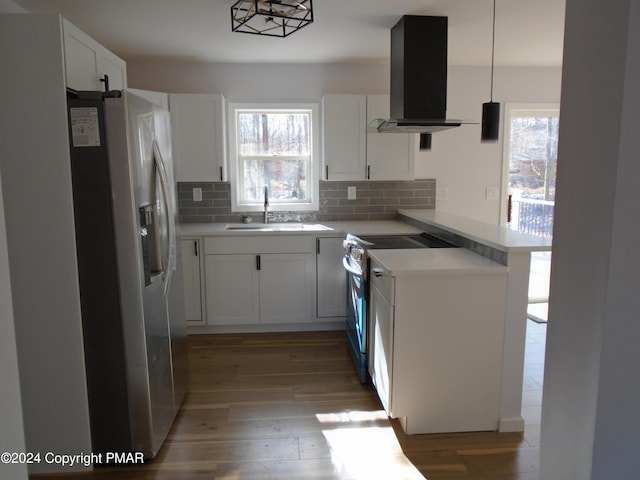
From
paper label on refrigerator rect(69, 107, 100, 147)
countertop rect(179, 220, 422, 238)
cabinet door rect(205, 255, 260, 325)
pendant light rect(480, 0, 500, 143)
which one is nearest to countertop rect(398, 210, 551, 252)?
countertop rect(179, 220, 422, 238)

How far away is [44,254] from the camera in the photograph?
6.05 feet

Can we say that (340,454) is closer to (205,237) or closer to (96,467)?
(96,467)

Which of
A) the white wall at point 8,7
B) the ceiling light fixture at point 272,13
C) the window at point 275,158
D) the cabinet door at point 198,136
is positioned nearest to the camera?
A: the ceiling light fixture at point 272,13

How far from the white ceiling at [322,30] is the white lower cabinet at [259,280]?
5.12 ft

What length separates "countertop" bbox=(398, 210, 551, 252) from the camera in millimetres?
2176

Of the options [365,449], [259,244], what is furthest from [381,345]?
[259,244]

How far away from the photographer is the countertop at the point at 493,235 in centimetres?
218

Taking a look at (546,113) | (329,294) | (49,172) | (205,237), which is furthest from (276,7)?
(546,113)

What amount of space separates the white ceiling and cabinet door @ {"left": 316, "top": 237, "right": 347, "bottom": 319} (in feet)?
5.24

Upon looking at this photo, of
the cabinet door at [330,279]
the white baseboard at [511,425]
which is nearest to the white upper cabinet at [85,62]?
the cabinet door at [330,279]

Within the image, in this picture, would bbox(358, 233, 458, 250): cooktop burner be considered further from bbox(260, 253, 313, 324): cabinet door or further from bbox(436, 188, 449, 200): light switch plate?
bbox(436, 188, 449, 200): light switch plate

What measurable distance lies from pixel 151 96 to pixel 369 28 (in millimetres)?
1804

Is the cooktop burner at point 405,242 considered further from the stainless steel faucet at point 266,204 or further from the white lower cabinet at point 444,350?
the stainless steel faucet at point 266,204

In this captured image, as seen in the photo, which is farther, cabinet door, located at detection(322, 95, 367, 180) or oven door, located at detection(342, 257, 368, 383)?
cabinet door, located at detection(322, 95, 367, 180)
